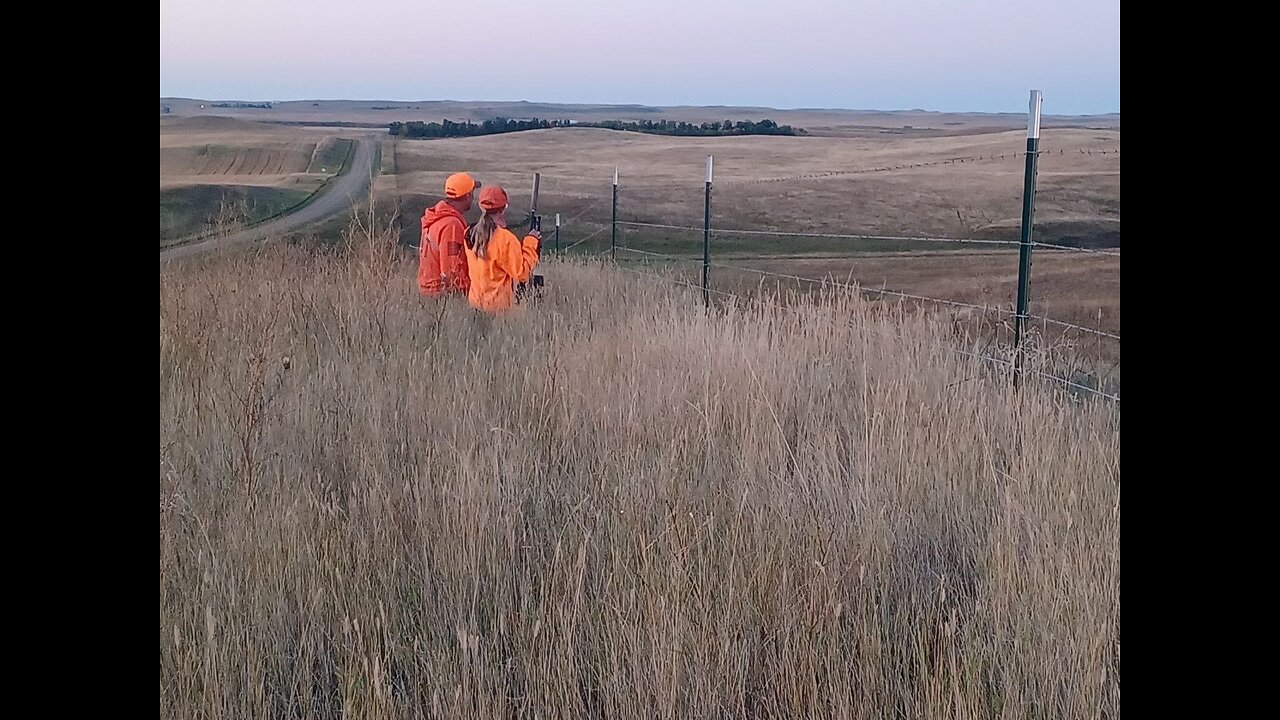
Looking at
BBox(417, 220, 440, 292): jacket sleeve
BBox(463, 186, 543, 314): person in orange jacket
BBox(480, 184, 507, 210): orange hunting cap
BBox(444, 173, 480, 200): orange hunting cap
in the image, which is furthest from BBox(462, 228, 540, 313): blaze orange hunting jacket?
BBox(444, 173, 480, 200): orange hunting cap

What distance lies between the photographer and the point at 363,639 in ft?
7.57

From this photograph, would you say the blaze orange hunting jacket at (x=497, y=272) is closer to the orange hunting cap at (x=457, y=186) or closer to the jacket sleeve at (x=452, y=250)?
the jacket sleeve at (x=452, y=250)

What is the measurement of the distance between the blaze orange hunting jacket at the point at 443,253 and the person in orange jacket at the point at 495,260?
277 mm

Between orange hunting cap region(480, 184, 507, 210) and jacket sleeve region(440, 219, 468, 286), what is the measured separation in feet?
1.66

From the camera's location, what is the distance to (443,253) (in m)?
7.03

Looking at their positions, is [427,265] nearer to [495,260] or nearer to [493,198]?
[495,260]

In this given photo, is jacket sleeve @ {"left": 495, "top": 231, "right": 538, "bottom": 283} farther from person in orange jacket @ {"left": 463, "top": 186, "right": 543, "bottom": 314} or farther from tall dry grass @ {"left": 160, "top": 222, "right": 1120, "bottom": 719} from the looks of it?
tall dry grass @ {"left": 160, "top": 222, "right": 1120, "bottom": 719}

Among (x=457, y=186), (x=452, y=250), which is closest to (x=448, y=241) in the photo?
(x=452, y=250)

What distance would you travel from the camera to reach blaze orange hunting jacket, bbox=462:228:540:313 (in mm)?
6621

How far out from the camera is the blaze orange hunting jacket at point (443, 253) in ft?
22.9

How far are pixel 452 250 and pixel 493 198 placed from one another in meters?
0.67
